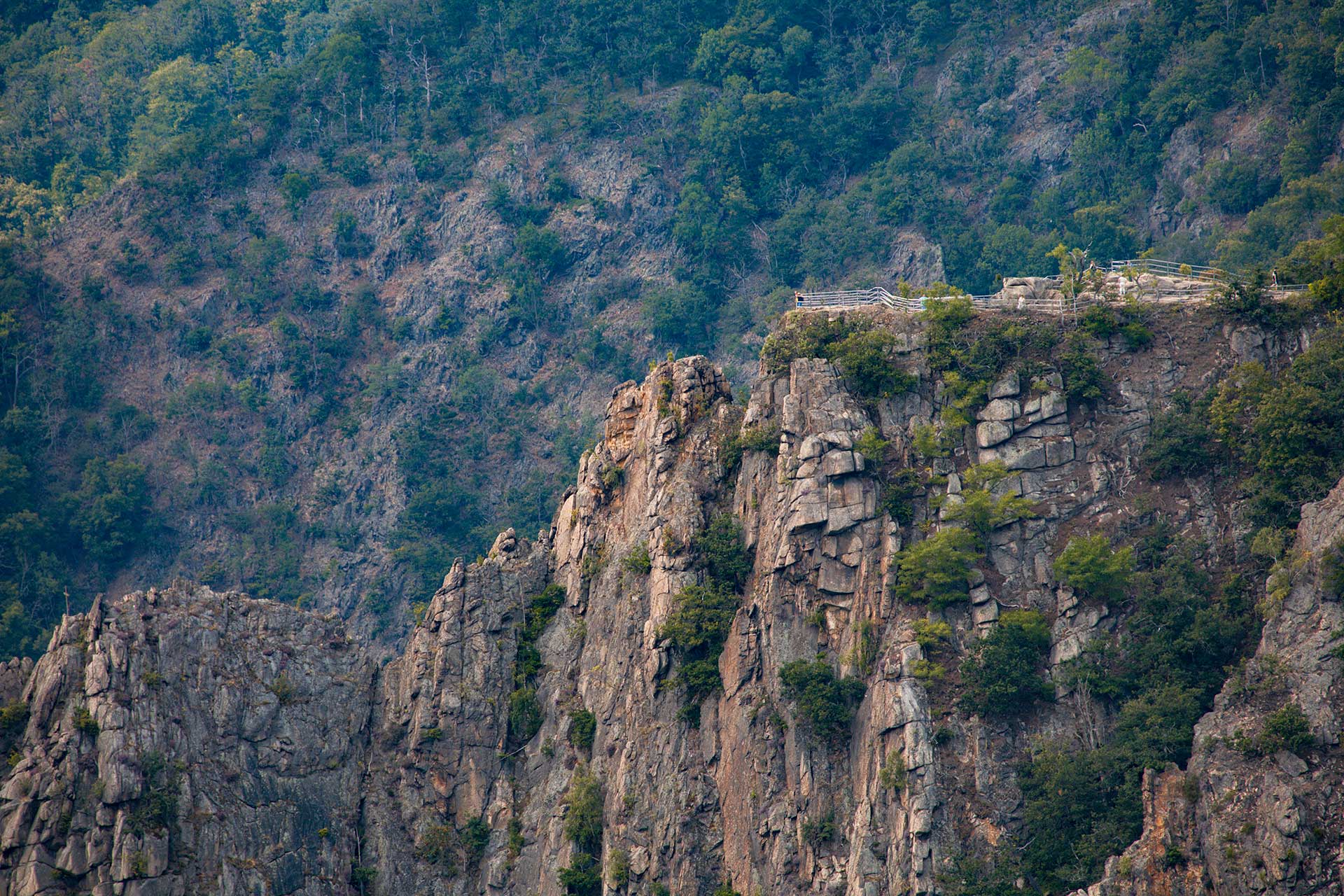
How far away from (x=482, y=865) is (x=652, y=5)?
76662 mm

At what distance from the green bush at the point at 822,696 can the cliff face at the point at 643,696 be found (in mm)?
427

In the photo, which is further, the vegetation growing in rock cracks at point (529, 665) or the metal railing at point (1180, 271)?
the vegetation growing in rock cracks at point (529, 665)

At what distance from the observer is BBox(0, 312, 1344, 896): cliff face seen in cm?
7338

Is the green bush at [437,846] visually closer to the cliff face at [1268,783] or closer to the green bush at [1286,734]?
the cliff face at [1268,783]

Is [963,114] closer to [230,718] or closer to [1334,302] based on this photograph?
[1334,302]

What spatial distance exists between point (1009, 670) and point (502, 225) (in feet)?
224

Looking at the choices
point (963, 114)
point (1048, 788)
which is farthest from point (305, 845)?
point (963, 114)

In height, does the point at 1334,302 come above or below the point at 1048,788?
above

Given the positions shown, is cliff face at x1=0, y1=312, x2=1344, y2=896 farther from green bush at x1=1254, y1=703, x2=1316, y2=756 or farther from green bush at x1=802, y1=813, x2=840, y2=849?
green bush at x1=1254, y1=703, x2=1316, y2=756

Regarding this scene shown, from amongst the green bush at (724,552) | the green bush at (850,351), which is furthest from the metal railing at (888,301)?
the green bush at (724,552)

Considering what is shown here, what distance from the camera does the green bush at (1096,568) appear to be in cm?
7300

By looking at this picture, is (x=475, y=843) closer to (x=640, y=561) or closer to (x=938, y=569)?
(x=640, y=561)

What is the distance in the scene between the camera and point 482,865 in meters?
80.5

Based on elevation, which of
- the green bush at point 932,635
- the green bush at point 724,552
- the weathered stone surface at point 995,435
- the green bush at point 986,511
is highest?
the weathered stone surface at point 995,435
